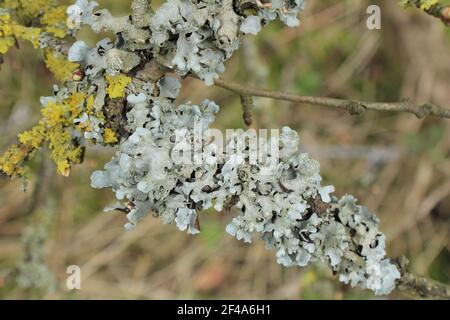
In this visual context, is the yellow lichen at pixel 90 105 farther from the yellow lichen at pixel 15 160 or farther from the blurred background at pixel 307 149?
the blurred background at pixel 307 149

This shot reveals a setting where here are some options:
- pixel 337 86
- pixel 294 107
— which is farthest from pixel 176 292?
pixel 337 86

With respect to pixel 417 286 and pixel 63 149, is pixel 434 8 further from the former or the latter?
pixel 63 149

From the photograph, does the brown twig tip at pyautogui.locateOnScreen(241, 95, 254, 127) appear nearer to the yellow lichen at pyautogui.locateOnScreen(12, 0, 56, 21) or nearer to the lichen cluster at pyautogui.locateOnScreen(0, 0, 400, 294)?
the lichen cluster at pyautogui.locateOnScreen(0, 0, 400, 294)

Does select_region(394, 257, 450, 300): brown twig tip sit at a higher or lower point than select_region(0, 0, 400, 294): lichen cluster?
lower

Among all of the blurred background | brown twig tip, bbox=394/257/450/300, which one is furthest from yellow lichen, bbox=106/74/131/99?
the blurred background

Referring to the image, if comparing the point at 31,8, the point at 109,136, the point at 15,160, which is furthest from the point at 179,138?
the point at 31,8

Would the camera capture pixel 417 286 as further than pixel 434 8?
Yes

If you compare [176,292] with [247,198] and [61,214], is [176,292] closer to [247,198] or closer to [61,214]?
[61,214]
